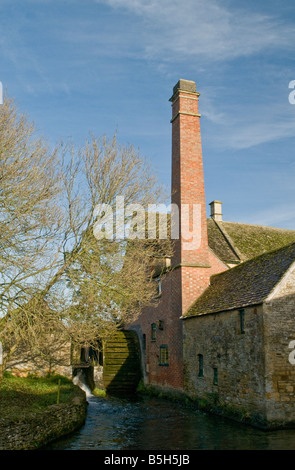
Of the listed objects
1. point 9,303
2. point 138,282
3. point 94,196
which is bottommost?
point 9,303

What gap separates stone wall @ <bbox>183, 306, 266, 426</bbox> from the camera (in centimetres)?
1191

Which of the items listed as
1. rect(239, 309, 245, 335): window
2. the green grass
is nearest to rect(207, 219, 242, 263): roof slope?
rect(239, 309, 245, 335): window

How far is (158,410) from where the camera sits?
1606 cm

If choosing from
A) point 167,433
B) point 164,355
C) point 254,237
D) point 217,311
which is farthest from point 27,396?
point 254,237

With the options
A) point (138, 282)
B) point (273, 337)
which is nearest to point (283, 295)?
point (273, 337)

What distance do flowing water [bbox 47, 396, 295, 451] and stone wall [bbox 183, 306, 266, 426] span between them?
1.90 ft

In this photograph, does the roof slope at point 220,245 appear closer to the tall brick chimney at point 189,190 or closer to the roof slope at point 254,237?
the roof slope at point 254,237

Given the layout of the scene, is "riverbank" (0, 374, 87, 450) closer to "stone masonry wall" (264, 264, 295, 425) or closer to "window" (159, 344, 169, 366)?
"stone masonry wall" (264, 264, 295, 425)

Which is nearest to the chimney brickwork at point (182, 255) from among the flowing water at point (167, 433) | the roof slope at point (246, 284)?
the roof slope at point (246, 284)

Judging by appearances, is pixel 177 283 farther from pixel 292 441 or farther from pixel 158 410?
pixel 292 441

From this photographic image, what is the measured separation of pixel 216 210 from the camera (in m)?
27.0

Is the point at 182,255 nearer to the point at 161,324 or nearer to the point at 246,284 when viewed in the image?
the point at 161,324

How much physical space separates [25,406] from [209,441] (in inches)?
200

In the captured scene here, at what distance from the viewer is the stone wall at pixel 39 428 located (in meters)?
8.77
